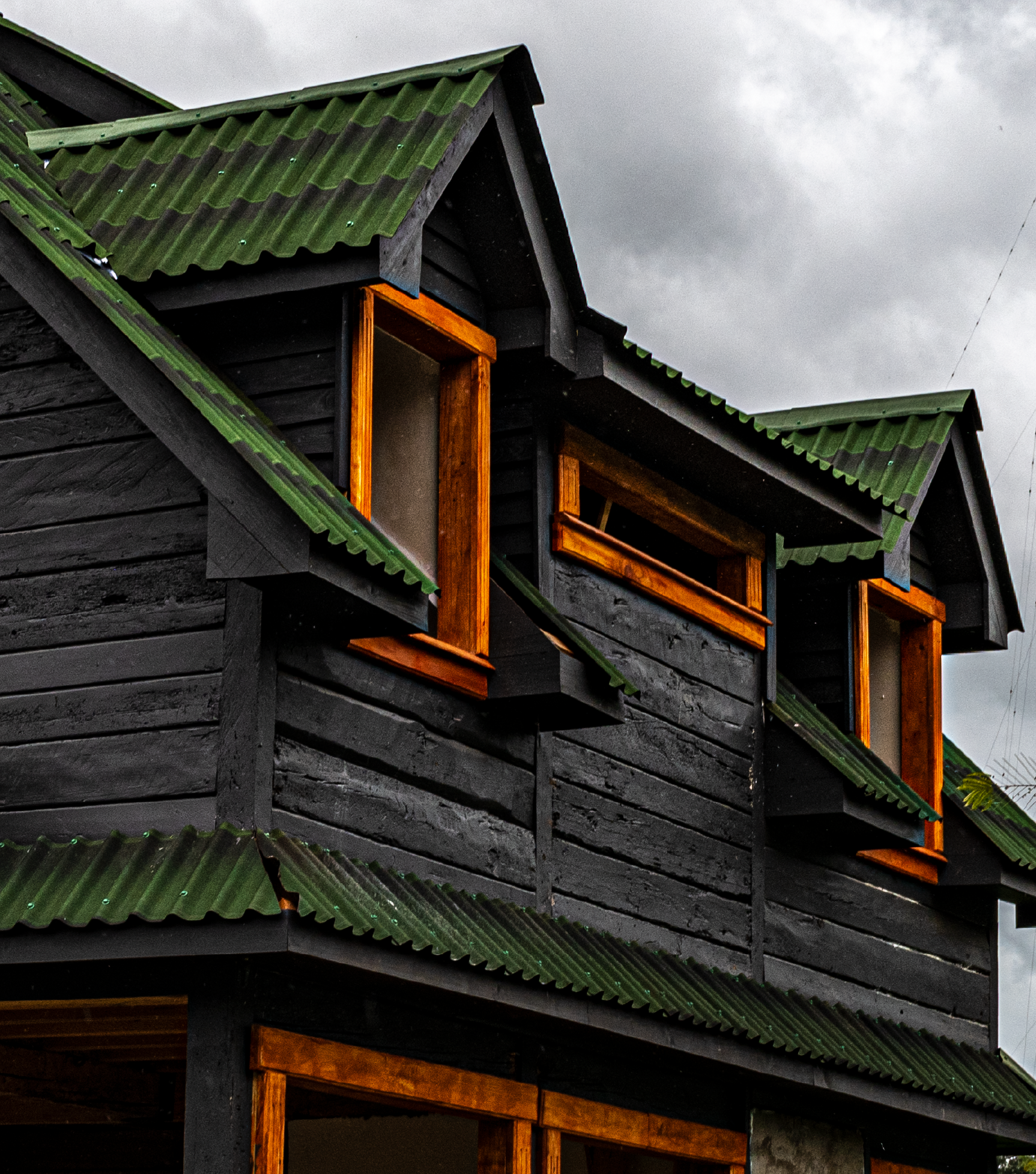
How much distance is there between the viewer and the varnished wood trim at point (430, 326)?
9.74m

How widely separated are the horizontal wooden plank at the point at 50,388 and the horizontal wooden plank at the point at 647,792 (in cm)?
305

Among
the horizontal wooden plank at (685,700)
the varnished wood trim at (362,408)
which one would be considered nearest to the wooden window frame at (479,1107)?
the horizontal wooden plank at (685,700)

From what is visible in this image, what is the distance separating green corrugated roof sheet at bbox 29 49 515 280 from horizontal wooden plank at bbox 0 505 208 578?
1274 mm

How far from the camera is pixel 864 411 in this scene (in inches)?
600

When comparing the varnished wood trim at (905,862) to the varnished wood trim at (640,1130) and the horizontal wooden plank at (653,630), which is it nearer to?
the horizontal wooden plank at (653,630)

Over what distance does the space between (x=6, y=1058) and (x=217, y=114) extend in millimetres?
4923

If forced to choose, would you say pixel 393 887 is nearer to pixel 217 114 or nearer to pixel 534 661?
pixel 534 661

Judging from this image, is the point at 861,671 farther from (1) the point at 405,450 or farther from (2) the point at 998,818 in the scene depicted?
(1) the point at 405,450

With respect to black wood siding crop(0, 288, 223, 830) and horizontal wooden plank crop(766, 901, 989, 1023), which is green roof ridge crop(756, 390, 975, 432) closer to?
horizontal wooden plank crop(766, 901, 989, 1023)

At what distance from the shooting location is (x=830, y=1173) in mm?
12523

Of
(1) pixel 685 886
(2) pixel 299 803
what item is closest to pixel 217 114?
(2) pixel 299 803

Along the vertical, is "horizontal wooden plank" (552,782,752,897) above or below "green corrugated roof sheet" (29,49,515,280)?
below

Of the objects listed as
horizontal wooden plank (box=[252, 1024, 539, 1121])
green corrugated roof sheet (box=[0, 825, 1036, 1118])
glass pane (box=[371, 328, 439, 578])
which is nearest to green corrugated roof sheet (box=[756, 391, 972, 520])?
green corrugated roof sheet (box=[0, 825, 1036, 1118])

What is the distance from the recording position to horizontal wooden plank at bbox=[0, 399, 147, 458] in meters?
8.92
